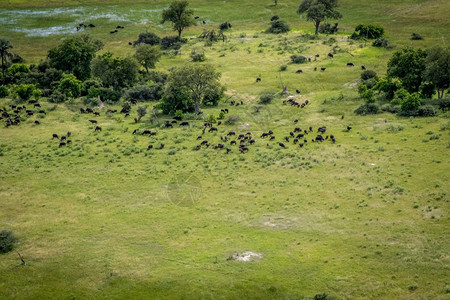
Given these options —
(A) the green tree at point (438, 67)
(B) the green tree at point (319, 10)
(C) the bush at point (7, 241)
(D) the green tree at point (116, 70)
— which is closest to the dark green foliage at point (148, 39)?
(D) the green tree at point (116, 70)

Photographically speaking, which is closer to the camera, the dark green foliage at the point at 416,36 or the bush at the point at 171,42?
the dark green foliage at the point at 416,36

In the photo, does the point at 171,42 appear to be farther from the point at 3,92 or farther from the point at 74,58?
the point at 3,92

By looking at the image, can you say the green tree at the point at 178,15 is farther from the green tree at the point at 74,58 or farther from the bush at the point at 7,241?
the bush at the point at 7,241

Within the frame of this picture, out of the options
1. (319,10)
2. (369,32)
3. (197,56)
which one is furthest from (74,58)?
(369,32)

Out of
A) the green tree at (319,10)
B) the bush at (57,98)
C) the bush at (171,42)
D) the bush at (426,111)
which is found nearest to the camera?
the bush at (426,111)

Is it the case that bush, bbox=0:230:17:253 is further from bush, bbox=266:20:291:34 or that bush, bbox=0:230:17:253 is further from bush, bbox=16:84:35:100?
bush, bbox=266:20:291:34

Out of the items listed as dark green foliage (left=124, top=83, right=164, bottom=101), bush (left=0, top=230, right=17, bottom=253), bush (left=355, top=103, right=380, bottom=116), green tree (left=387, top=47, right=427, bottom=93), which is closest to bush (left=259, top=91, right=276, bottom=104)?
bush (left=355, top=103, right=380, bottom=116)
